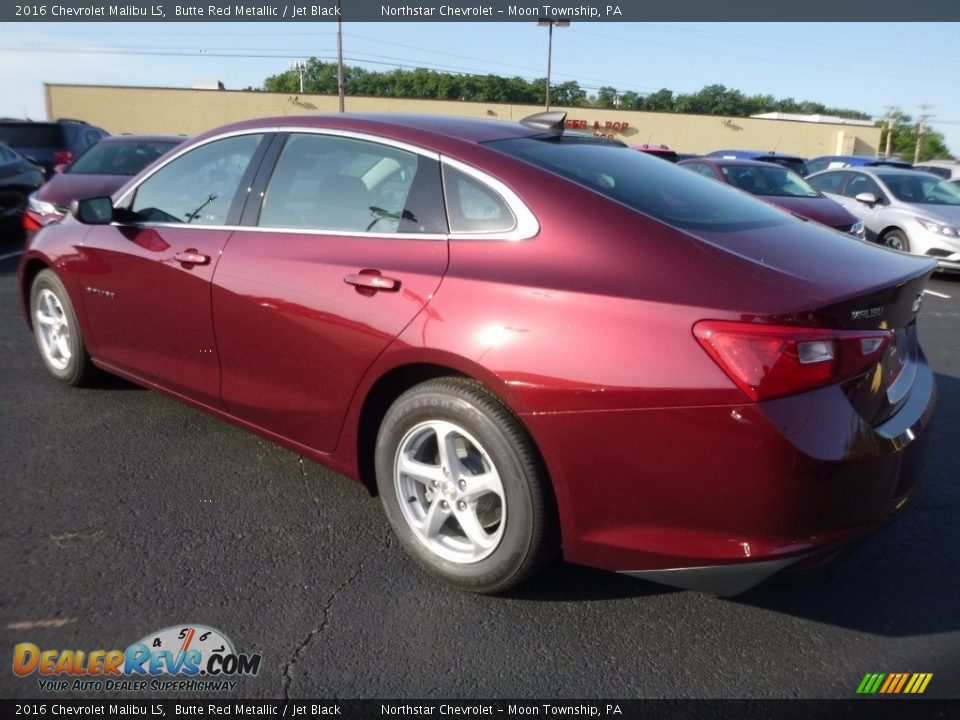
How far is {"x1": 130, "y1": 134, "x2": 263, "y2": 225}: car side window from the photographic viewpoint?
3.63 metres

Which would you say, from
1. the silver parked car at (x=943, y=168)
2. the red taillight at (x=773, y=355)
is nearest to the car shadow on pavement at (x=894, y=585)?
the red taillight at (x=773, y=355)

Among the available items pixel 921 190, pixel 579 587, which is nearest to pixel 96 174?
pixel 579 587

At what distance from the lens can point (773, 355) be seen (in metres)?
2.14

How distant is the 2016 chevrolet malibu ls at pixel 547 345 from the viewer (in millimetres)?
2207

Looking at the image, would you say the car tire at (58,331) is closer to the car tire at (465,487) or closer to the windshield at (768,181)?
the car tire at (465,487)

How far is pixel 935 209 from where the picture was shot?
33.5 ft

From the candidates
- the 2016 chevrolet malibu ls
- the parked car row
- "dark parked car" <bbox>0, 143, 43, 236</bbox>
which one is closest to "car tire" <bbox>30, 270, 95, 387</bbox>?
the 2016 chevrolet malibu ls

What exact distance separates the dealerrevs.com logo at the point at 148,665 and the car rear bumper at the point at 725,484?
1.15m

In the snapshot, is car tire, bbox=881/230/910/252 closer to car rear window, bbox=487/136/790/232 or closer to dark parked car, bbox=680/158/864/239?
dark parked car, bbox=680/158/864/239

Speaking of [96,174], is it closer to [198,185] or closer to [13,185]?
[13,185]

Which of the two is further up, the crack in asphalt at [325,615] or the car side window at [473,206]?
the car side window at [473,206]

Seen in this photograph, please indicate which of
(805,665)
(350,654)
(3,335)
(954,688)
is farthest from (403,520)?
(3,335)

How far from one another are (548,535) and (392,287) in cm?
101

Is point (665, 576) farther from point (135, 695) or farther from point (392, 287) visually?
point (135, 695)
